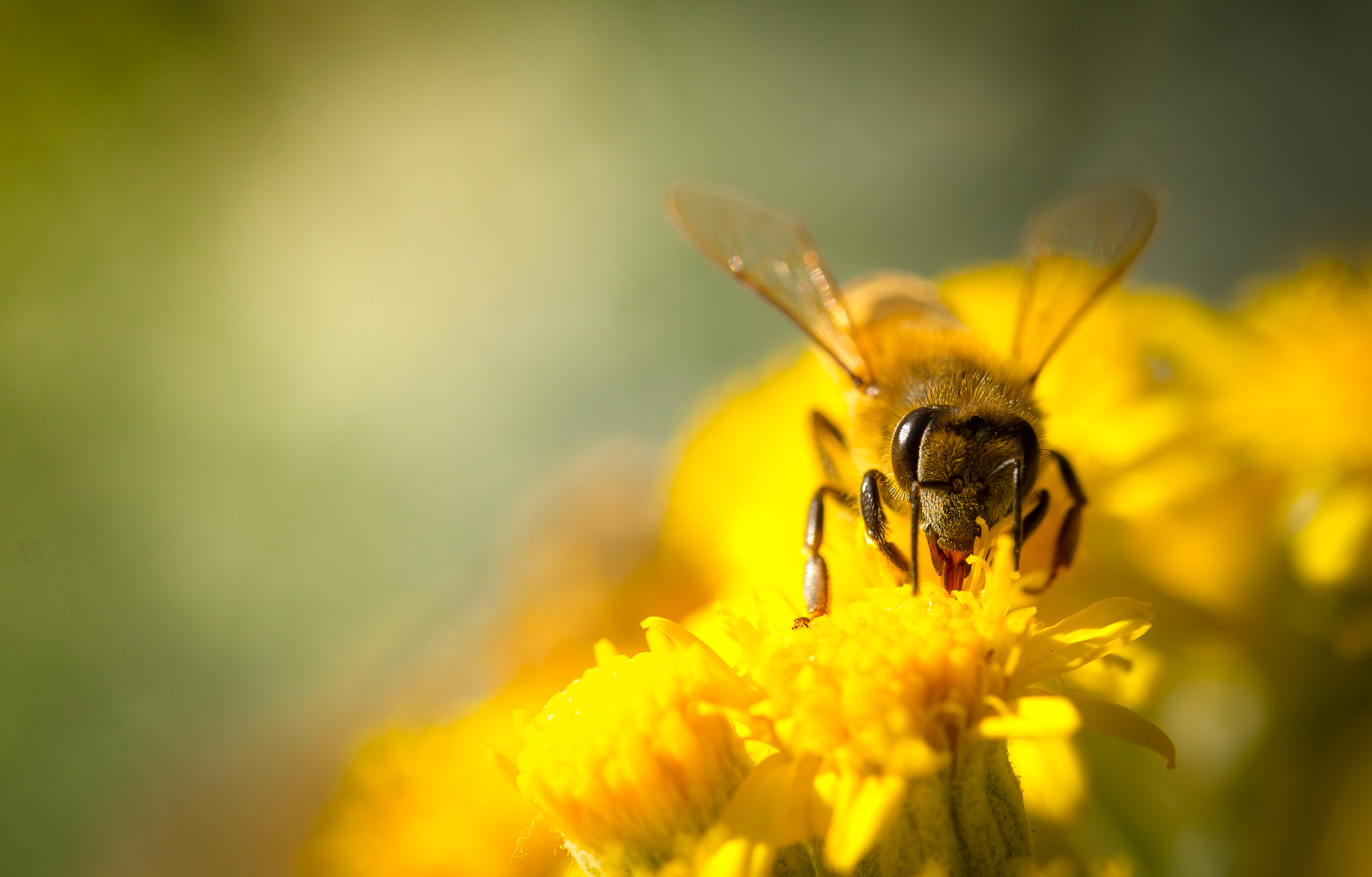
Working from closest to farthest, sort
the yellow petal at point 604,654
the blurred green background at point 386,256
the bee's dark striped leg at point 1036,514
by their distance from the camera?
the yellow petal at point 604,654
the bee's dark striped leg at point 1036,514
the blurred green background at point 386,256

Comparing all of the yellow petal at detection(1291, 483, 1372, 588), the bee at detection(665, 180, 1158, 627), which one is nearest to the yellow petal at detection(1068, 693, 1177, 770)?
the bee at detection(665, 180, 1158, 627)

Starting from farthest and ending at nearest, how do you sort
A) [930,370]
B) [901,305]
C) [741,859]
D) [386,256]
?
[386,256] → [901,305] → [930,370] → [741,859]

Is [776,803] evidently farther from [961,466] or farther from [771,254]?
[771,254]

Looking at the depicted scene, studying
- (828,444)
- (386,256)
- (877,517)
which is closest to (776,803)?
(877,517)

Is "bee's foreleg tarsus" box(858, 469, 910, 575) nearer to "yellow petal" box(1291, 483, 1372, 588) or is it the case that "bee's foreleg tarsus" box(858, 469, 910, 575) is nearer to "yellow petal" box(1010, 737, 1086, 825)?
"yellow petal" box(1010, 737, 1086, 825)

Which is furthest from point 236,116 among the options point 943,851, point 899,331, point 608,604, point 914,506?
point 943,851

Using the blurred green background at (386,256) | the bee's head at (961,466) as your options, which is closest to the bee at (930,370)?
the bee's head at (961,466)

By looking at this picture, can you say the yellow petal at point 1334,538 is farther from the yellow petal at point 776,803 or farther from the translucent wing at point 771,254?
the yellow petal at point 776,803
